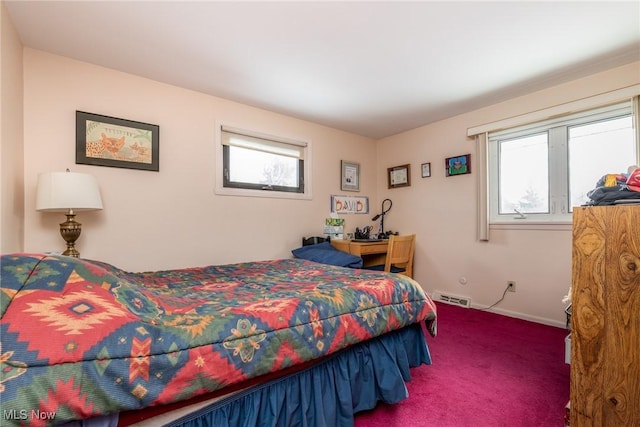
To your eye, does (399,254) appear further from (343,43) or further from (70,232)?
(70,232)

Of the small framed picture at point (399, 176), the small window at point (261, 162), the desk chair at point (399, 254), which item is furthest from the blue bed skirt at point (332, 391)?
the small framed picture at point (399, 176)

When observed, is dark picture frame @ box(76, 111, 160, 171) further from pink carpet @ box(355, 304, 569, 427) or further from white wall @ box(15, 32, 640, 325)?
pink carpet @ box(355, 304, 569, 427)

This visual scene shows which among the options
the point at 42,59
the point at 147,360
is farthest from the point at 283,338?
the point at 42,59

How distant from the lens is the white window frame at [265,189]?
2850 mm

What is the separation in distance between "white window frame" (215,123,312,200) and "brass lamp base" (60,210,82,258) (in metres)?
1.13

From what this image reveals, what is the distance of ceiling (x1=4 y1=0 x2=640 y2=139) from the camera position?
168 centimetres

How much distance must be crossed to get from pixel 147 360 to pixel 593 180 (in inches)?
137

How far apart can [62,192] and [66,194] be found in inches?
0.9

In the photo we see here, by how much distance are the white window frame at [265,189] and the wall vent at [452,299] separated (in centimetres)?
202

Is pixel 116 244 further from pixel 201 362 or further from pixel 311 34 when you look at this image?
pixel 311 34

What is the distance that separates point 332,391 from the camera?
132cm

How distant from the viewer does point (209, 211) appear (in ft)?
9.14

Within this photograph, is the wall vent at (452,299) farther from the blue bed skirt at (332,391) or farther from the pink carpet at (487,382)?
the blue bed skirt at (332,391)

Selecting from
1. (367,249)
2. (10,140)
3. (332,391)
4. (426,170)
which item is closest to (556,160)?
(426,170)
